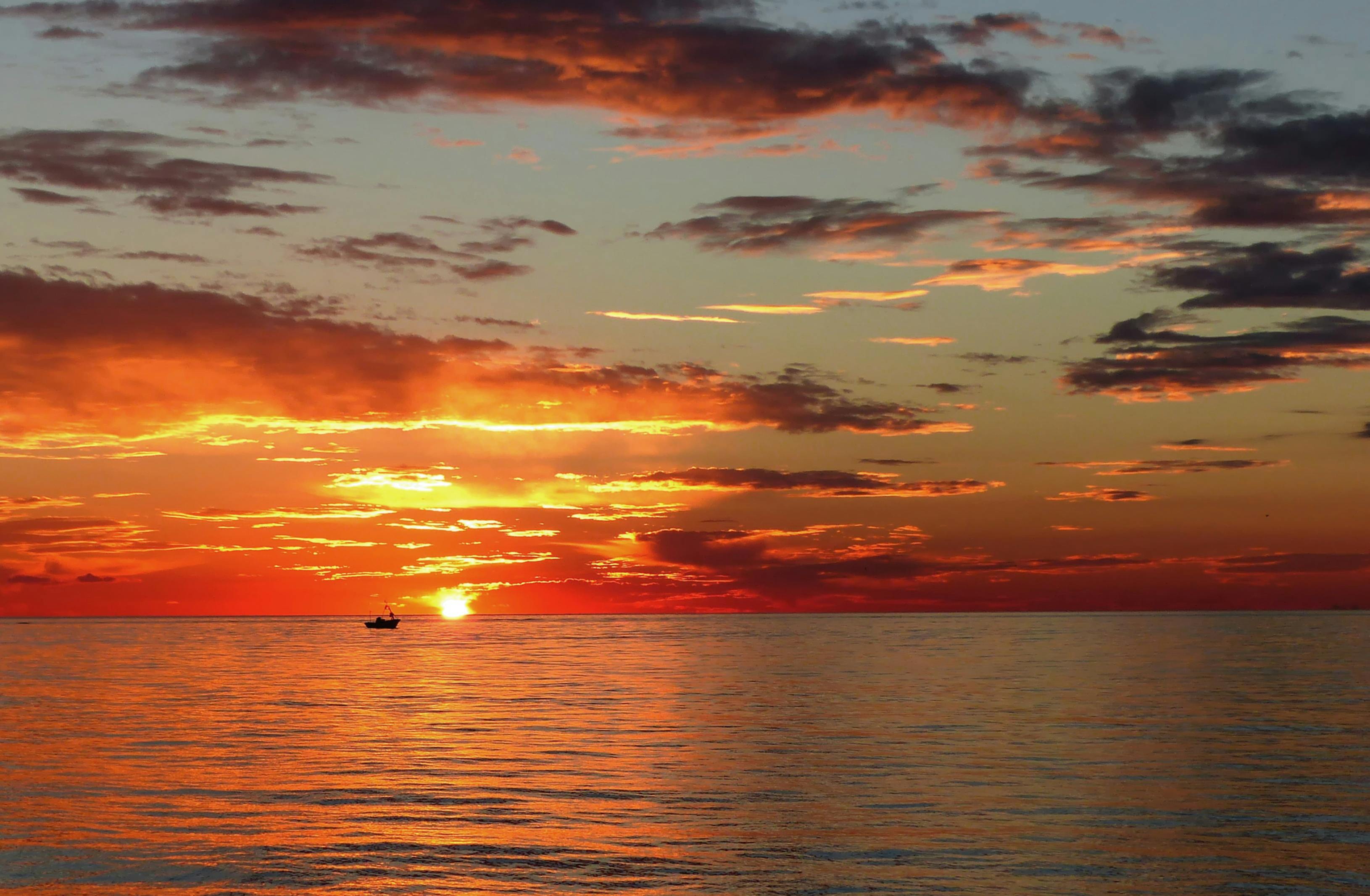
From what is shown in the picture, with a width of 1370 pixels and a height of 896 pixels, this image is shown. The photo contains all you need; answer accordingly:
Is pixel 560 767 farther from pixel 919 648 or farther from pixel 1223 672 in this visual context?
pixel 919 648

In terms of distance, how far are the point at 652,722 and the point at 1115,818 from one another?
35.0 metres

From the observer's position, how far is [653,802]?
43.6 meters

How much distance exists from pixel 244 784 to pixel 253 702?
140ft

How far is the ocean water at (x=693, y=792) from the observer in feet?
109

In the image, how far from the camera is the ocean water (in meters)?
33.2

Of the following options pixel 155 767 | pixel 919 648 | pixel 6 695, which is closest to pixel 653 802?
pixel 155 767

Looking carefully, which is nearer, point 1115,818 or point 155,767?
point 1115,818

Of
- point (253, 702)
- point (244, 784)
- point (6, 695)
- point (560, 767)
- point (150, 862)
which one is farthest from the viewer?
point (6, 695)

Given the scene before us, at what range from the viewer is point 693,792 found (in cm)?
4597

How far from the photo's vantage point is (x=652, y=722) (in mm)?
71062

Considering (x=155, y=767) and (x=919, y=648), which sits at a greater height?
(x=155, y=767)

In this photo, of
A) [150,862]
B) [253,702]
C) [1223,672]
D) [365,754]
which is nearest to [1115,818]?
[150,862]

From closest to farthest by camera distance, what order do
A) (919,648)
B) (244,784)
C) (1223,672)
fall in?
1. (244,784)
2. (1223,672)
3. (919,648)

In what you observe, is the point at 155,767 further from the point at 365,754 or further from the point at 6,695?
the point at 6,695
